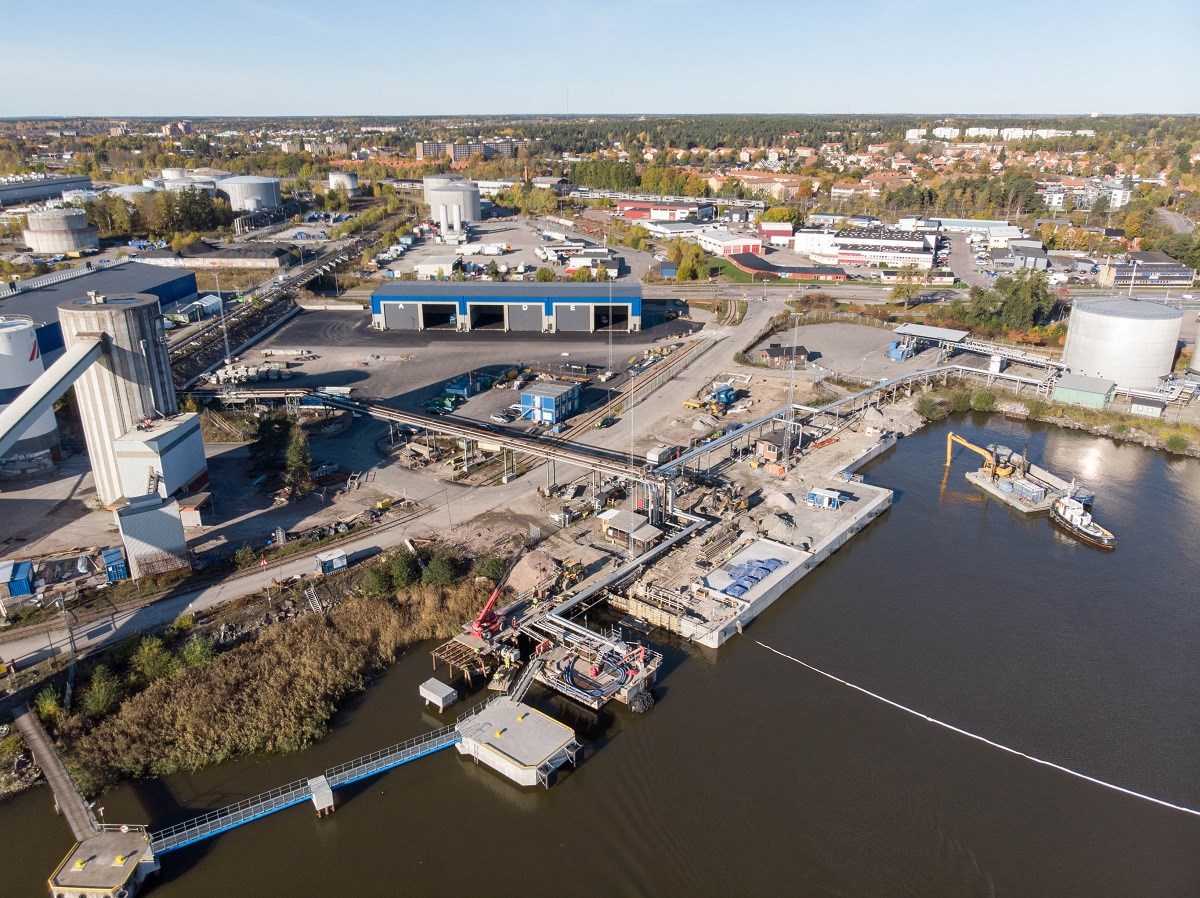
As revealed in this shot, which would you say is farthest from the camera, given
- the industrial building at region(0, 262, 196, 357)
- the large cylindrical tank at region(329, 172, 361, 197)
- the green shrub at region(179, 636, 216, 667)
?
the large cylindrical tank at region(329, 172, 361, 197)

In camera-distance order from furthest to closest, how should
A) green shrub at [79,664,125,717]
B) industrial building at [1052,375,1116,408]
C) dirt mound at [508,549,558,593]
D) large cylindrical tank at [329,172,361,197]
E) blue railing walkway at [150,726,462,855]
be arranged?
large cylindrical tank at [329,172,361,197] → industrial building at [1052,375,1116,408] → dirt mound at [508,549,558,593] → green shrub at [79,664,125,717] → blue railing walkway at [150,726,462,855]

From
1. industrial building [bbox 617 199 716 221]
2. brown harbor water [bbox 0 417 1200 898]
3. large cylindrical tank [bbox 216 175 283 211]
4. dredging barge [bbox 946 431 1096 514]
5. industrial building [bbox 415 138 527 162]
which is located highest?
industrial building [bbox 415 138 527 162]

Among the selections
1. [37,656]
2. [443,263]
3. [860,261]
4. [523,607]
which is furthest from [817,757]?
[860,261]

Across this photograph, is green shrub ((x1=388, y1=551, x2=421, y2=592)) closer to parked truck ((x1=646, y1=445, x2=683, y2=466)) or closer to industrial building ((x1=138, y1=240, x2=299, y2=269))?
parked truck ((x1=646, y1=445, x2=683, y2=466))

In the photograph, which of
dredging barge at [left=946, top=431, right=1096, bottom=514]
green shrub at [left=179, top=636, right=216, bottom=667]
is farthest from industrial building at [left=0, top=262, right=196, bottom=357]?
dredging barge at [left=946, top=431, right=1096, bottom=514]

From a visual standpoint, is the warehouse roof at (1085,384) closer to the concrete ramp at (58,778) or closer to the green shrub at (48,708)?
the concrete ramp at (58,778)

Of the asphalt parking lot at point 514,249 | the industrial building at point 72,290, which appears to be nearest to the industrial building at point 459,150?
the asphalt parking lot at point 514,249
